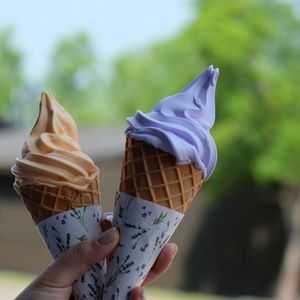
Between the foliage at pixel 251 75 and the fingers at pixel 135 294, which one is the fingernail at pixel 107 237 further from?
the foliage at pixel 251 75

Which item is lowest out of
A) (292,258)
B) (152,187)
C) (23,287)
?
(292,258)

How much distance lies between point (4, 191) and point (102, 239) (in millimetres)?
11111

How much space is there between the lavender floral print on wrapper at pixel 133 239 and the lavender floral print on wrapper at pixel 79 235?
0.03 metres

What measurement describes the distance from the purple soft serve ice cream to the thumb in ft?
0.68

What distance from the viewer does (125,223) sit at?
1.44 meters

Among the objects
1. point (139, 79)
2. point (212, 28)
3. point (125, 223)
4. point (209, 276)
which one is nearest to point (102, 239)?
point (125, 223)

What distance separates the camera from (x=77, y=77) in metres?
35.5

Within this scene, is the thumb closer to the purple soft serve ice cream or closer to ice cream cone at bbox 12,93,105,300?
ice cream cone at bbox 12,93,105,300

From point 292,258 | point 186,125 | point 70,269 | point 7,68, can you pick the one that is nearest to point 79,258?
→ point 70,269

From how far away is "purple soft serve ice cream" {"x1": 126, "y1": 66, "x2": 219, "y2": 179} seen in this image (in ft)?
4.68

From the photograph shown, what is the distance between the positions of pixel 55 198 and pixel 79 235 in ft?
0.31

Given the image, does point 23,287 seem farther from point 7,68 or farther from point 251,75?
point 7,68

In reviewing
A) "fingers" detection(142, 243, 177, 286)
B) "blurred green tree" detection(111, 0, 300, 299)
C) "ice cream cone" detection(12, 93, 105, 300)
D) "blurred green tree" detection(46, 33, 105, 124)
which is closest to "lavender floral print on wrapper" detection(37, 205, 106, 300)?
"ice cream cone" detection(12, 93, 105, 300)

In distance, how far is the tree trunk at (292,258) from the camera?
11102mm
